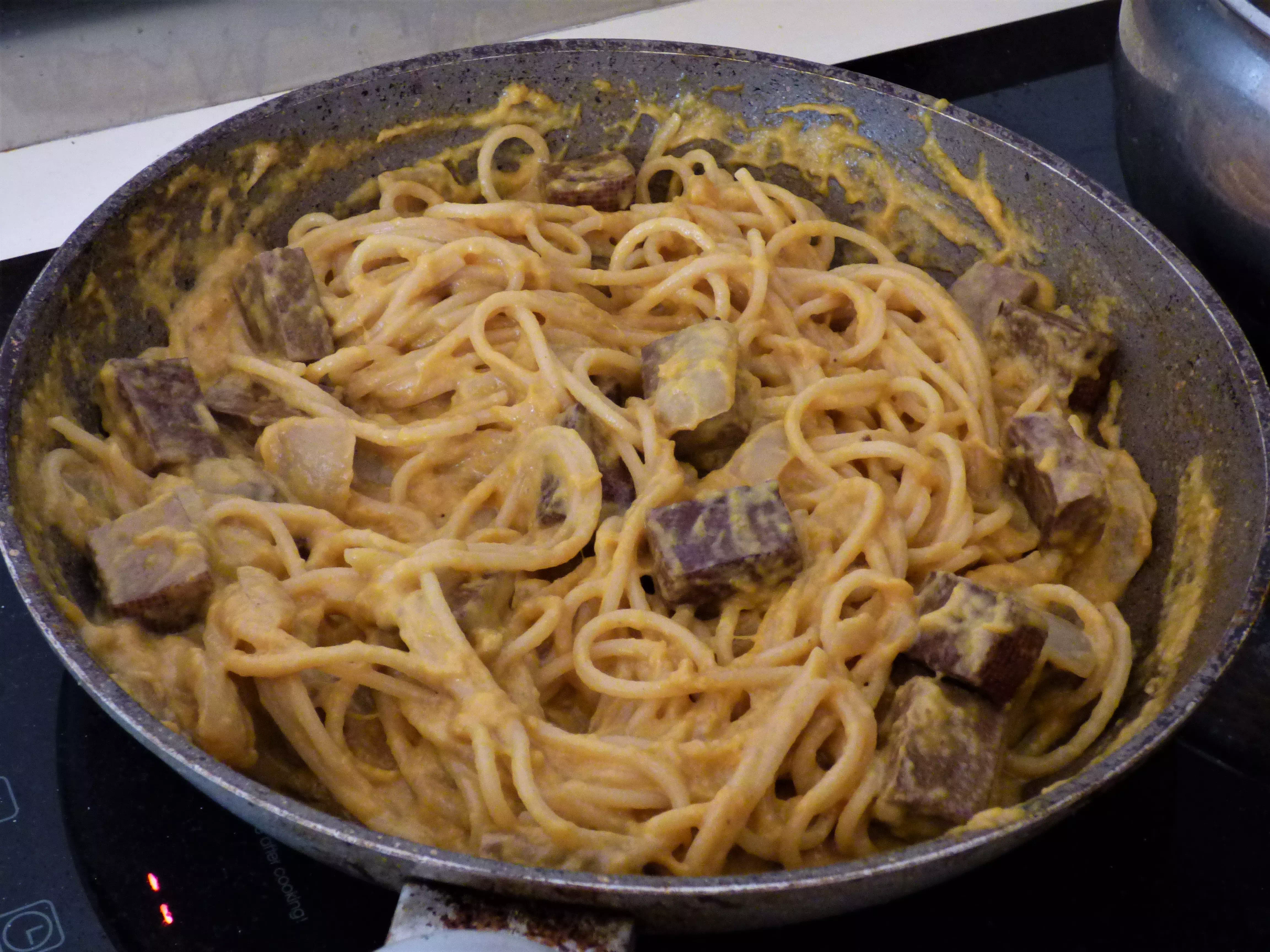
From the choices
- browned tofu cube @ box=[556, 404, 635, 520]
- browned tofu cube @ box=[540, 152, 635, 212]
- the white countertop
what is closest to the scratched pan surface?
browned tofu cube @ box=[540, 152, 635, 212]

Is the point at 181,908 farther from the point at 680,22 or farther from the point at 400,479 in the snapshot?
the point at 680,22

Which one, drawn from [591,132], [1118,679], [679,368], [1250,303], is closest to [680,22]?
[591,132]

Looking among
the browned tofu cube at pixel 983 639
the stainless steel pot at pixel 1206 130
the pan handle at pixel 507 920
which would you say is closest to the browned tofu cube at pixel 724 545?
the browned tofu cube at pixel 983 639

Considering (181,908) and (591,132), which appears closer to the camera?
(181,908)

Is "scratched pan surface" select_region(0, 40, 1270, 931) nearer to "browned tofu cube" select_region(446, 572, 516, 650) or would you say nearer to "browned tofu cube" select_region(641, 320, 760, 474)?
"browned tofu cube" select_region(446, 572, 516, 650)

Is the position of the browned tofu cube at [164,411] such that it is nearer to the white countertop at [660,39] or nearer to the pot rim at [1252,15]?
the white countertop at [660,39]

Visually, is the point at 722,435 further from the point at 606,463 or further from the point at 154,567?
the point at 154,567
